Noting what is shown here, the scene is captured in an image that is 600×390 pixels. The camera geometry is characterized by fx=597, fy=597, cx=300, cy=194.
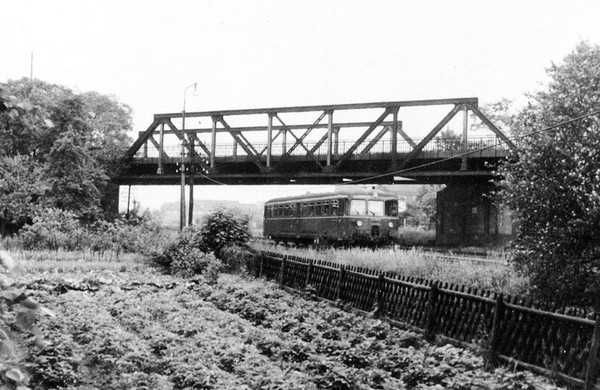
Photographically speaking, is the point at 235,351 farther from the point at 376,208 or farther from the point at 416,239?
the point at 416,239

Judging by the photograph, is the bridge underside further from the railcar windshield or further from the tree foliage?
the railcar windshield

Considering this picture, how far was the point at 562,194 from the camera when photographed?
11258 millimetres

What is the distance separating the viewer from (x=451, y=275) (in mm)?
15227

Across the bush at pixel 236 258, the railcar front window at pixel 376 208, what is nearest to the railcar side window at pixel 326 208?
the railcar front window at pixel 376 208

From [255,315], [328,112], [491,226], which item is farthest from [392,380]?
[328,112]

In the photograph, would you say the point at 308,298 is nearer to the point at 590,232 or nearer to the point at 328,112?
the point at 590,232

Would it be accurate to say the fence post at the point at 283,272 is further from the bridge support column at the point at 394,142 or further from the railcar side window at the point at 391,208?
the bridge support column at the point at 394,142

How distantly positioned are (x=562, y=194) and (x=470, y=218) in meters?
25.9

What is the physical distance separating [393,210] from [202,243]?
11.0 metres

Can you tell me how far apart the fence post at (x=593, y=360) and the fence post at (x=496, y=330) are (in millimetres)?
1663

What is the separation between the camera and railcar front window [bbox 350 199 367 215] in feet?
90.2

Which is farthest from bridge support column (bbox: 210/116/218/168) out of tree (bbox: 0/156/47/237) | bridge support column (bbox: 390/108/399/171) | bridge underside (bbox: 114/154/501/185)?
bridge support column (bbox: 390/108/399/171)

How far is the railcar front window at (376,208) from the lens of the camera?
27984mm

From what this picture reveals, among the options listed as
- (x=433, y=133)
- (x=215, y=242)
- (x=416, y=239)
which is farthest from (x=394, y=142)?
(x=215, y=242)
